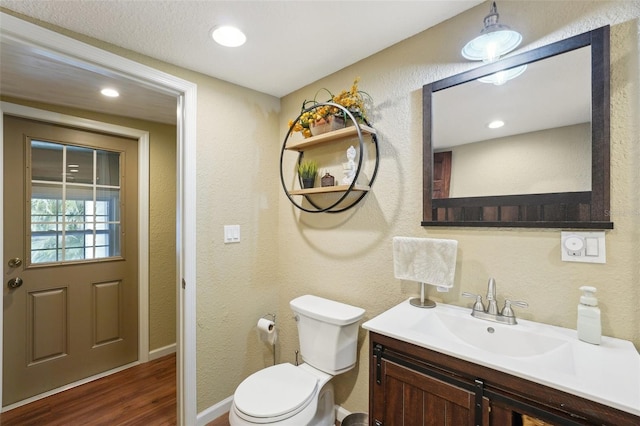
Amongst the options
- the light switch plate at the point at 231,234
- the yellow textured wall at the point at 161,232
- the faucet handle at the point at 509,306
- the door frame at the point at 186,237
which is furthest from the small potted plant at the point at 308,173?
the yellow textured wall at the point at 161,232

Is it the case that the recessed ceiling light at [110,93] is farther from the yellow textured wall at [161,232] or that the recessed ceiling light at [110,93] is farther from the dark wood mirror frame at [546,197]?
the dark wood mirror frame at [546,197]

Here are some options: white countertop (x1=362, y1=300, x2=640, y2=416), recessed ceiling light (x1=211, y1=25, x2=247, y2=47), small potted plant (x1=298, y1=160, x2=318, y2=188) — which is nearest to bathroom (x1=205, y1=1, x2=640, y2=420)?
white countertop (x1=362, y1=300, x2=640, y2=416)

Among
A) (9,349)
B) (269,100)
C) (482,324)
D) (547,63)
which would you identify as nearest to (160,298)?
(9,349)

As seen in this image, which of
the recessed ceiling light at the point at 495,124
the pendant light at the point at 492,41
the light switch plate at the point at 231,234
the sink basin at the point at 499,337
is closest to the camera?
the sink basin at the point at 499,337

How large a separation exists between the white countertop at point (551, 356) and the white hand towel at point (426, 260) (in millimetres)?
151

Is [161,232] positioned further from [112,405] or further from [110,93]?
[112,405]

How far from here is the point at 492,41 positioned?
1200 mm

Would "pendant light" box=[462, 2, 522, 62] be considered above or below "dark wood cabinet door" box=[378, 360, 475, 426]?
above

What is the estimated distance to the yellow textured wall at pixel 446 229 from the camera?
101 cm

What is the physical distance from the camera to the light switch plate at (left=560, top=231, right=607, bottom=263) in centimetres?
105

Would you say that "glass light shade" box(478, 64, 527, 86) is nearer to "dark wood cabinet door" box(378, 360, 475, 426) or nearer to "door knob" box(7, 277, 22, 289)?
"dark wood cabinet door" box(378, 360, 475, 426)

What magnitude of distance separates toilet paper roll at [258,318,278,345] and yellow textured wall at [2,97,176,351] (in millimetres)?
1209

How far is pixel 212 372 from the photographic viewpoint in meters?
1.94

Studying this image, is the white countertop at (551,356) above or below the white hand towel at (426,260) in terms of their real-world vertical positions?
below
